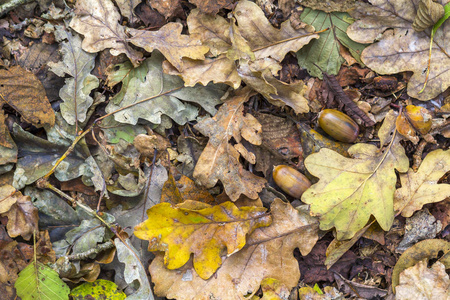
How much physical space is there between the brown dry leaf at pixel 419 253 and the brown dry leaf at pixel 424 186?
0.23 metres

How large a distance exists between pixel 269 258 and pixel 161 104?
50.3 inches

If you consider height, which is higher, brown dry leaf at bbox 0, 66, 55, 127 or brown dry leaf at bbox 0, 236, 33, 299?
brown dry leaf at bbox 0, 66, 55, 127

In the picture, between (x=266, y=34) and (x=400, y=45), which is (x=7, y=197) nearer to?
(x=266, y=34)

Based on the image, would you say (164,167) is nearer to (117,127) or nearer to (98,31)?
(117,127)

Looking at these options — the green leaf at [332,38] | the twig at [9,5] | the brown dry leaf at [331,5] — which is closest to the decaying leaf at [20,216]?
the twig at [9,5]

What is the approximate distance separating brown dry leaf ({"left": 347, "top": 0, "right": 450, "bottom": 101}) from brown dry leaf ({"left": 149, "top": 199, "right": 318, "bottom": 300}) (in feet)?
3.87

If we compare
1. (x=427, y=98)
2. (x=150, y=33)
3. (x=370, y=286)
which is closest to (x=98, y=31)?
(x=150, y=33)

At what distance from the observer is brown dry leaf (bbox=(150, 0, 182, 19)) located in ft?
8.30

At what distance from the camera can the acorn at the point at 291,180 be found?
8.04ft

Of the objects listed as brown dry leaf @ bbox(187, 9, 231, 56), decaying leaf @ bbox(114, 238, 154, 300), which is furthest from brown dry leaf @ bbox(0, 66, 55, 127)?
brown dry leaf @ bbox(187, 9, 231, 56)

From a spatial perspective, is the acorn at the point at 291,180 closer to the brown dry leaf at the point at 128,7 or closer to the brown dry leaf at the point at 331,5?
the brown dry leaf at the point at 331,5

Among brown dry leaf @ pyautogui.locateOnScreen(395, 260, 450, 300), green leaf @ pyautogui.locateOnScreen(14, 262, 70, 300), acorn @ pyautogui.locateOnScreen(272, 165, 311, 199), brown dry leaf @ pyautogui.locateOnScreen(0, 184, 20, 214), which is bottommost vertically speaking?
green leaf @ pyautogui.locateOnScreen(14, 262, 70, 300)

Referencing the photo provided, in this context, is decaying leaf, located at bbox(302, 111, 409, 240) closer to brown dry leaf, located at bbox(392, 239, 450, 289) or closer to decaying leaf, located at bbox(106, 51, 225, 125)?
brown dry leaf, located at bbox(392, 239, 450, 289)

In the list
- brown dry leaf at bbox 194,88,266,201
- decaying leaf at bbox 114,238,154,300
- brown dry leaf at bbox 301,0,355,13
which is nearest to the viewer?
decaying leaf at bbox 114,238,154,300
